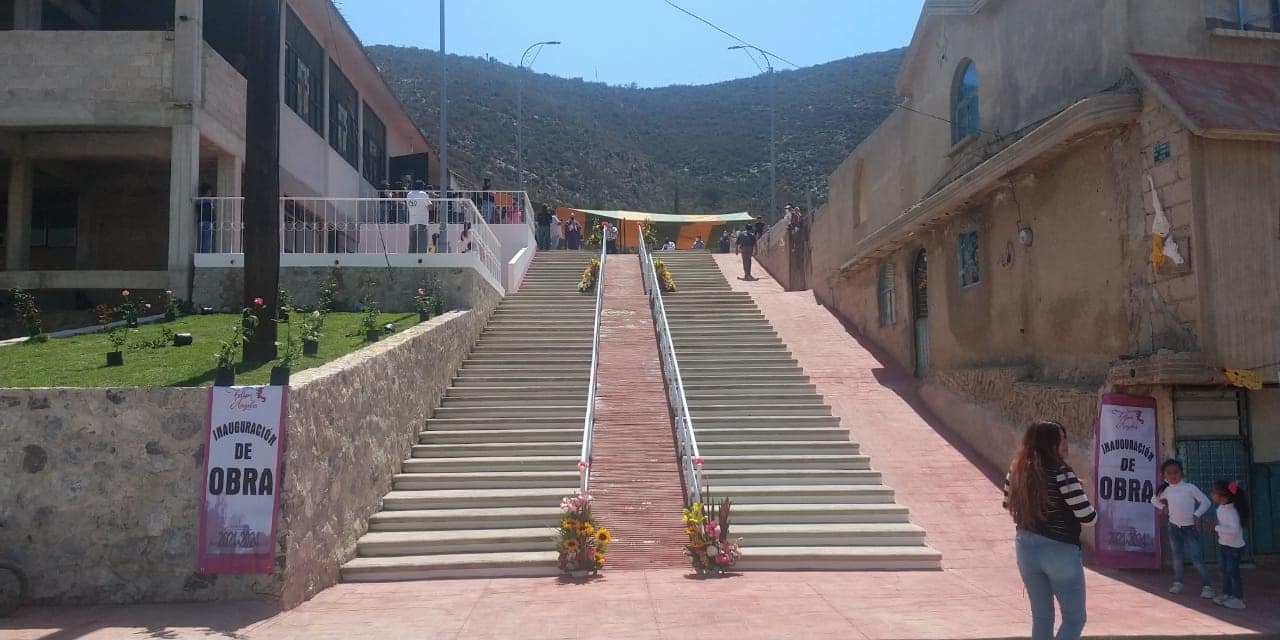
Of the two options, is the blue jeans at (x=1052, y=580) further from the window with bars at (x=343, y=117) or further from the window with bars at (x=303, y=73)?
the window with bars at (x=343, y=117)

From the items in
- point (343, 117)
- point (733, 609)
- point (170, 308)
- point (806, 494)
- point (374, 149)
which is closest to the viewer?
point (733, 609)

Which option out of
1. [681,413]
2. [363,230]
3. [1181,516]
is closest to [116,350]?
[681,413]

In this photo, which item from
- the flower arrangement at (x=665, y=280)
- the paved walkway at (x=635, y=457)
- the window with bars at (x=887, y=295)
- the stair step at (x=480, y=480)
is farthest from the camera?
the flower arrangement at (x=665, y=280)

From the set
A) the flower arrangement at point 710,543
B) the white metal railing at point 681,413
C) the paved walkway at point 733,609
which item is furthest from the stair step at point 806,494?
the flower arrangement at point 710,543

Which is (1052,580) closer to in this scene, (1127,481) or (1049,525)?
(1049,525)

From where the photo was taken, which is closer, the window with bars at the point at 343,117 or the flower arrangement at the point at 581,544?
the flower arrangement at the point at 581,544

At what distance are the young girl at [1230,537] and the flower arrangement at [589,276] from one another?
14587 millimetres

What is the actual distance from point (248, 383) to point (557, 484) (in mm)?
3841

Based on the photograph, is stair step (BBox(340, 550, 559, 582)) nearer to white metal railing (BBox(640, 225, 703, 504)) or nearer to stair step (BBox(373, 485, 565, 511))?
stair step (BBox(373, 485, 565, 511))

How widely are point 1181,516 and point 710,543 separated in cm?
443

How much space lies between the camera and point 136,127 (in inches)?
615

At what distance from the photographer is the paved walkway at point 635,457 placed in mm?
9633

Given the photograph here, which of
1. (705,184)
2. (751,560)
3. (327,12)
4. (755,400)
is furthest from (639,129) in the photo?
(751,560)

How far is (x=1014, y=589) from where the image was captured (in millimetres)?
8211
